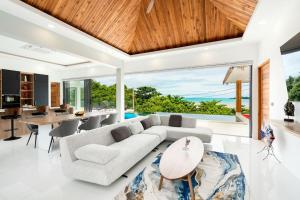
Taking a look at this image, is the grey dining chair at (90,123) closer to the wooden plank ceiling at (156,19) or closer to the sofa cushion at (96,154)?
the sofa cushion at (96,154)

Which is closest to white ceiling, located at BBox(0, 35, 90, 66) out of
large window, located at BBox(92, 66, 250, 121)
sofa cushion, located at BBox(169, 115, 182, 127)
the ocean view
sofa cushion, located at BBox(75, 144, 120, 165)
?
large window, located at BBox(92, 66, 250, 121)

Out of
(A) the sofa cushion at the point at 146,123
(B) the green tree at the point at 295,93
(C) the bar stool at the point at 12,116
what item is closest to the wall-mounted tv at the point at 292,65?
(B) the green tree at the point at 295,93

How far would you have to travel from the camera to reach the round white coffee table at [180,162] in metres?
2.00

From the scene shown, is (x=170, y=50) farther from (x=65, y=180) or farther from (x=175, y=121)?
(x=65, y=180)

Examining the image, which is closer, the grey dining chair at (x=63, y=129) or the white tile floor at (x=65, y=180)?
the white tile floor at (x=65, y=180)

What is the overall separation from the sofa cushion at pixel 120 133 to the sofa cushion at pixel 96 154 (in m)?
0.80

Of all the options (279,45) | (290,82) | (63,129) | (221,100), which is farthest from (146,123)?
(221,100)

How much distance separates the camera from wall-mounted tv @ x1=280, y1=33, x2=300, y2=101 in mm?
2426

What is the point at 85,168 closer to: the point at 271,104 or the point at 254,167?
the point at 254,167

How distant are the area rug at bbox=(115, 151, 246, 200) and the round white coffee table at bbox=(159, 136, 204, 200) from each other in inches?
5.5

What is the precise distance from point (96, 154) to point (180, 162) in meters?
1.23

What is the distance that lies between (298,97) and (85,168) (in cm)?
343

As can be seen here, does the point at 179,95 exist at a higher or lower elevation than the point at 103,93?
lower

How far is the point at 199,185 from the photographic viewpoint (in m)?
2.27
